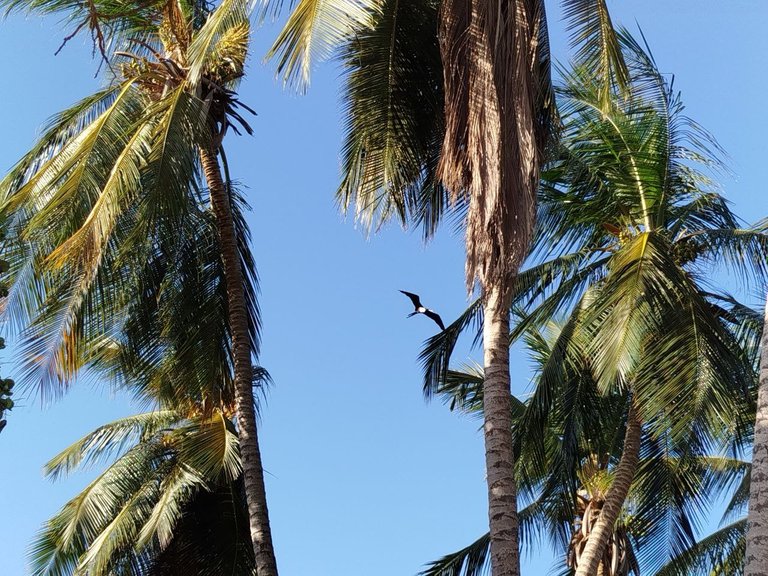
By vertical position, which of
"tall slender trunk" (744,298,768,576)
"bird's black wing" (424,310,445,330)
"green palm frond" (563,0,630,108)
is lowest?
"tall slender trunk" (744,298,768,576)

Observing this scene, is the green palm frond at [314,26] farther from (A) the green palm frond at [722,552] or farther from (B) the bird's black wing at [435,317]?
(A) the green palm frond at [722,552]

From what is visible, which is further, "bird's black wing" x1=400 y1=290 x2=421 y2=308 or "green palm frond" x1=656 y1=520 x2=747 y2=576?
"green palm frond" x1=656 y1=520 x2=747 y2=576

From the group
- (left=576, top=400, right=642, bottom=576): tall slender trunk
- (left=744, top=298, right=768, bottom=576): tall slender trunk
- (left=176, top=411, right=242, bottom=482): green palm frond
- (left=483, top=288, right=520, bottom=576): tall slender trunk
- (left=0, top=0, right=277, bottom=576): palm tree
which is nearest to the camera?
(left=744, top=298, right=768, bottom=576): tall slender trunk

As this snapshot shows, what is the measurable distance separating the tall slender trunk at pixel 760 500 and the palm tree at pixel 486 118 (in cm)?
233

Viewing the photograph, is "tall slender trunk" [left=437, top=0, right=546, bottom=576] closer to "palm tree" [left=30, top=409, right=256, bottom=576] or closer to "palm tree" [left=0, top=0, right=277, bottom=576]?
"palm tree" [left=0, top=0, right=277, bottom=576]

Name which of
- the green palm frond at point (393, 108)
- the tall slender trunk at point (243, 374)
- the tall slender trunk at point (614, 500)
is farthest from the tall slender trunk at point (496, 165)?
the tall slender trunk at point (243, 374)

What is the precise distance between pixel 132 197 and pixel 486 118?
3962mm

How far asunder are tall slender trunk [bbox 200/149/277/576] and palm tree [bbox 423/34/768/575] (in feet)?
7.28

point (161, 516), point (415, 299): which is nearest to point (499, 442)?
point (415, 299)

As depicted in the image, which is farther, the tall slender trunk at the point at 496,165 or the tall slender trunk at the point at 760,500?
the tall slender trunk at the point at 496,165

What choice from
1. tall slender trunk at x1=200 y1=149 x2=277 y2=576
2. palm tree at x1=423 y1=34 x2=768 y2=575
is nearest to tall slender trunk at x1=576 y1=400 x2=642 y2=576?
palm tree at x1=423 y1=34 x2=768 y2=575

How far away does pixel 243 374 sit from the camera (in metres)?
12.4

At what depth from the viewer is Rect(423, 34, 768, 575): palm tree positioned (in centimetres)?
1101

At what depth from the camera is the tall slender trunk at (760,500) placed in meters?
6.54
